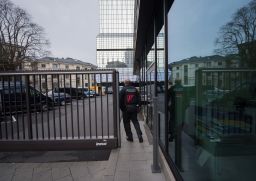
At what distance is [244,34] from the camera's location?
1.28 metres

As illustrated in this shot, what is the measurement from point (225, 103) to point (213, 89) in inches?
9.6

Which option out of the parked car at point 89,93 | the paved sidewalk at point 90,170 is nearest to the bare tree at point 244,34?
the paved sidewalk at point 90,170

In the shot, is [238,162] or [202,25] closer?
[238,162]

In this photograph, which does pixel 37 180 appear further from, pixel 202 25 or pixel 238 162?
pixel 202 25

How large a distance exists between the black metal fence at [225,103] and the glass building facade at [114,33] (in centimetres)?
5541

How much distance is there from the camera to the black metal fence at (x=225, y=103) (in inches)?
52.1

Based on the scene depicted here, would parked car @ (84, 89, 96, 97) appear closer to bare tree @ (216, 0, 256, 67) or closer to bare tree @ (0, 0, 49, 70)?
bare tree @ (216, 0, 256, 67)

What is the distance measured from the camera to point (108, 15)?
224 ft

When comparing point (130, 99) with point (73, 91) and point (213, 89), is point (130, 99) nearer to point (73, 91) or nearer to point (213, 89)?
point (73, 91)

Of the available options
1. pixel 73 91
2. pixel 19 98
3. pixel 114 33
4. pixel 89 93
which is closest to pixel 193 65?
pixel 89 93

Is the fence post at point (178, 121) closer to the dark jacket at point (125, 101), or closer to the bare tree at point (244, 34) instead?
the bare tree at point (244, 34)

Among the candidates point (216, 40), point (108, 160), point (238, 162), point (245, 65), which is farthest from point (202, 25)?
point (108, 160)

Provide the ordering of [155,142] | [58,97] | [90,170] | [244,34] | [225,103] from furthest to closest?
[58,97], [90,170], [155,142], [225,103], [244,34]

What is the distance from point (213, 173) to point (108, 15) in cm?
7077
